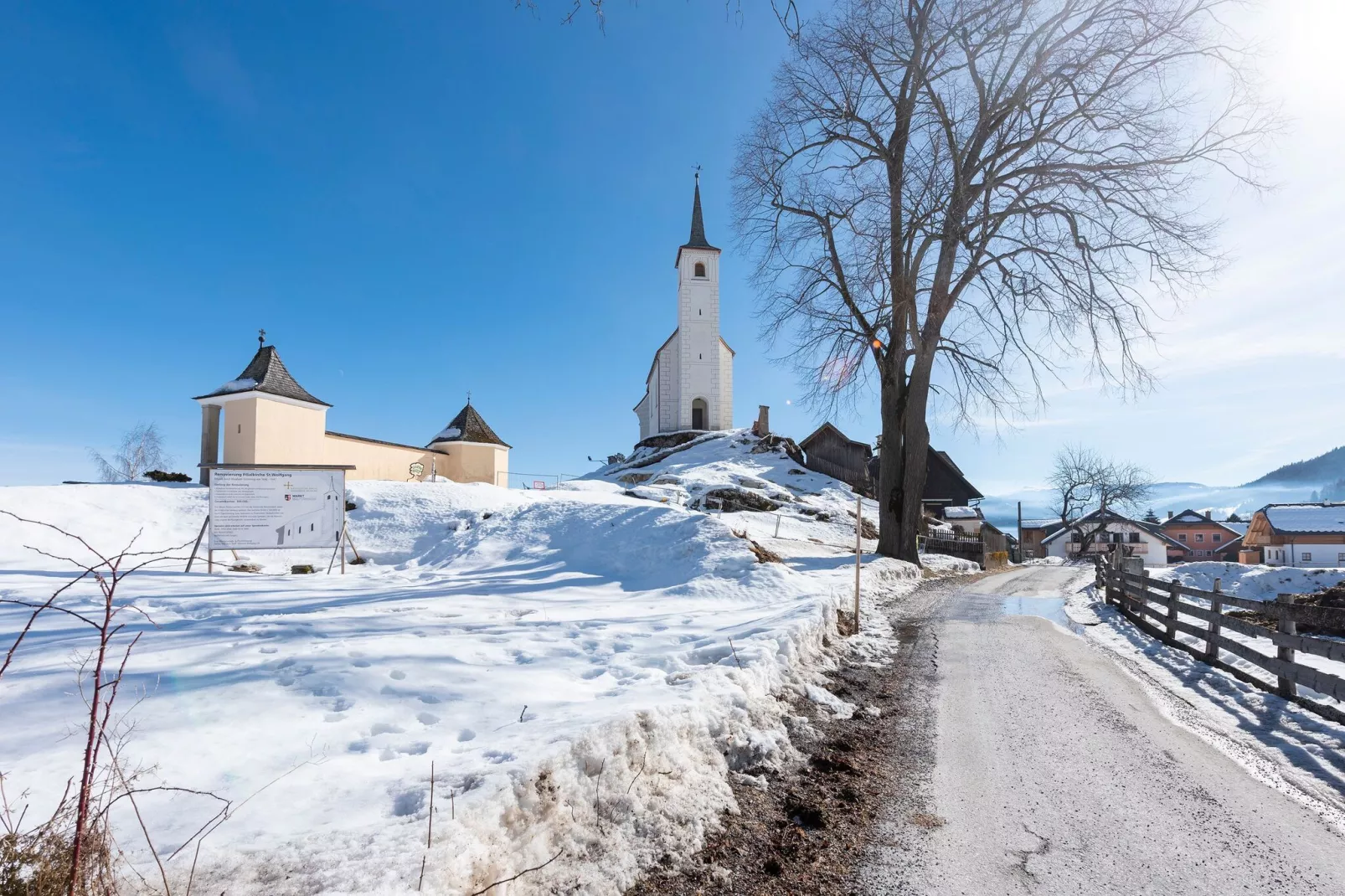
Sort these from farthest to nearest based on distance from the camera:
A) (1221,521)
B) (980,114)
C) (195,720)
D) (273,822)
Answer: (1221,521) → (980,114) → (195,720) → (273,822)

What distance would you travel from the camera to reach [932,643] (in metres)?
8.56

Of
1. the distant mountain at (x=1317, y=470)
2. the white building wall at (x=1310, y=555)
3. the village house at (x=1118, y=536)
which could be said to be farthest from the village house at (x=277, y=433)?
the distant mountain at (x=1317, y=470)

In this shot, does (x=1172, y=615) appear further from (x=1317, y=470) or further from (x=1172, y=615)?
(x=1317, y=470)

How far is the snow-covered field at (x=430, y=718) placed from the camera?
2.69 m

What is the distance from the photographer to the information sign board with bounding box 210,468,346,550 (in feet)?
39.9

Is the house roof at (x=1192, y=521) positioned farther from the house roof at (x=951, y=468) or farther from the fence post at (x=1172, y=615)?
the fence post at (x=1172, y=615)

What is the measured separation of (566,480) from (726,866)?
3129cm

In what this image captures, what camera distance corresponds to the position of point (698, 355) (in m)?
54.3

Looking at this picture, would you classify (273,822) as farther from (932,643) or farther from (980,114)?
(980,114)

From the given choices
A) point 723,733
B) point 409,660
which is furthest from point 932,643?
point 409,660

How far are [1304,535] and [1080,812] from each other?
200ft

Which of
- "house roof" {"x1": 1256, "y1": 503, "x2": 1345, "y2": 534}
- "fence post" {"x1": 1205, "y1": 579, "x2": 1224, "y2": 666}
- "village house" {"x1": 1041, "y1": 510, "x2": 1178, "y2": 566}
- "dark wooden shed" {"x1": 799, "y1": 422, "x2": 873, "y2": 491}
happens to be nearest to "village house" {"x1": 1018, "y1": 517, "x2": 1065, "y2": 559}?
"village house" {"x1": 1041, "y1": 510, "x2": 1178, "y2": 566}

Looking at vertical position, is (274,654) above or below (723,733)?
above

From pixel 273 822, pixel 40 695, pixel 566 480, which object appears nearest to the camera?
pixel 273 822
